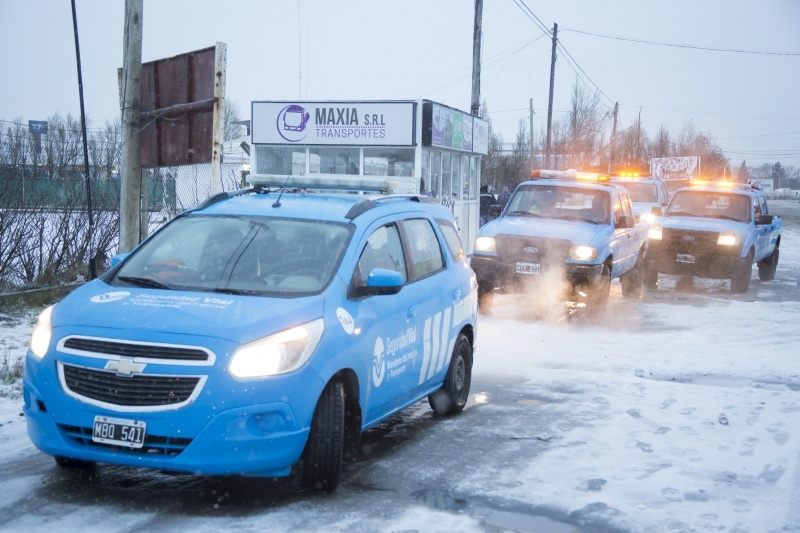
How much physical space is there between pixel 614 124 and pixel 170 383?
60903 mm

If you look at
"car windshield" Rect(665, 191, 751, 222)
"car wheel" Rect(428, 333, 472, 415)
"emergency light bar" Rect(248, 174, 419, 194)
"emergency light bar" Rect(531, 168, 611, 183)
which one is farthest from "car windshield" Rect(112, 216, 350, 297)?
"car windshield" Rect(665, 191, 751, 222)

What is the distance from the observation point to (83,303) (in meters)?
5.54

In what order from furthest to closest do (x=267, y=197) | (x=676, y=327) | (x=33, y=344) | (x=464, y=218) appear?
1. (x=464, y=218)
2. (x=676, y=327)
3. (x=267, y=197)
4. (x=33, y=344)

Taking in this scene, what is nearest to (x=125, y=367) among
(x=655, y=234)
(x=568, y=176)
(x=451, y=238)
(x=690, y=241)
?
(x=451, y=238)

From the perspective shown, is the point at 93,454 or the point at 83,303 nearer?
the point at 93,454

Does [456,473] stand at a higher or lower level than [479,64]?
lower

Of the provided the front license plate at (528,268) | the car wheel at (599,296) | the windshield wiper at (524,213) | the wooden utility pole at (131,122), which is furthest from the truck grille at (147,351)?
the windshield wiper at (524,213)

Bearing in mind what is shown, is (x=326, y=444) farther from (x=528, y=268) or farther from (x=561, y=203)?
(x=561, y=203)

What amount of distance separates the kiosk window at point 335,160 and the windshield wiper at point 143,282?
1625 cm

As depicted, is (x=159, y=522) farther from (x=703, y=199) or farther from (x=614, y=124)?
(x=614, y=124)

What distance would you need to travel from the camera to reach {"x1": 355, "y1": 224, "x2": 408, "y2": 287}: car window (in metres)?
6.26

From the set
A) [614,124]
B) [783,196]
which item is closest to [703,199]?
[614,124]

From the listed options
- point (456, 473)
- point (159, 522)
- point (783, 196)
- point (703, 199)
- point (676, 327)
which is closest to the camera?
point (159, 522)

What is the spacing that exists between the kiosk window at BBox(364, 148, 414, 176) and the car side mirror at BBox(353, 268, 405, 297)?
16.1m
